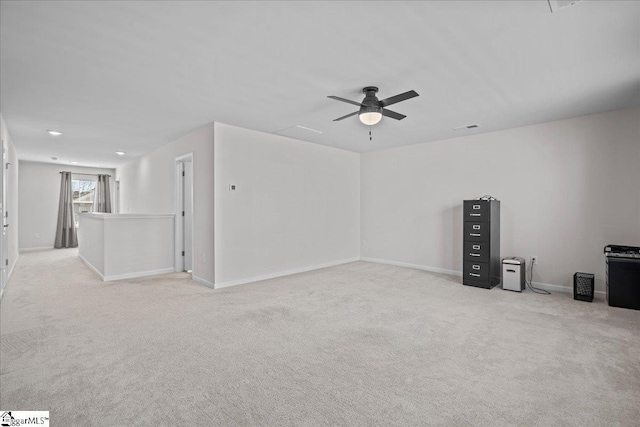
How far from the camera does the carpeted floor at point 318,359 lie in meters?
1.89

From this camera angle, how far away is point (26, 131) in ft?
Answer: 17.7

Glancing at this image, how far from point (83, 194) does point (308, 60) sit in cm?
1045

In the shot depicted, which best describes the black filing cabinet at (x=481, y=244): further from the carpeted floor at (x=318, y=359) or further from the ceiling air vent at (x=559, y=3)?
the ceiling air vent at (x=559, y=3)

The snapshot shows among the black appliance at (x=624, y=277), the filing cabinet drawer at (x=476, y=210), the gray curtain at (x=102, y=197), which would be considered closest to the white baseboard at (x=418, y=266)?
the filing cabinet drawer at (x=476, y=210)

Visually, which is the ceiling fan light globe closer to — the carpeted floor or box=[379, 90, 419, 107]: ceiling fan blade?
box=[379, 90, 419, 107]: ceiling fan blade

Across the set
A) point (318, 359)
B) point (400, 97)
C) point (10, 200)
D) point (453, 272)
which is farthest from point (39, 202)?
point (453, 272)

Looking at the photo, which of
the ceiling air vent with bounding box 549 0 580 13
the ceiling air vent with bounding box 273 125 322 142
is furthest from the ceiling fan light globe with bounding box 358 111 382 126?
the ceiling air vent with bounding box 273 125 322 142

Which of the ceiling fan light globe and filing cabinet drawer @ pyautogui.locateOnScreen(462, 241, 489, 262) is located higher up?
the ceiling fan light globe

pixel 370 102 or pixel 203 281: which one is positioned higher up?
pixel 370 102

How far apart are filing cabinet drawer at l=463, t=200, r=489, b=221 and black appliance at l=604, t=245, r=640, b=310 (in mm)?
1479

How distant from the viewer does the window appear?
32.6 feet

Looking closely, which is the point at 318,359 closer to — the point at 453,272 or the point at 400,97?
the point at 400,97

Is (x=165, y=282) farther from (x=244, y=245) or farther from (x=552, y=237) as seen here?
(x=552, y=237)

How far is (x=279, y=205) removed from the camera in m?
5.64
